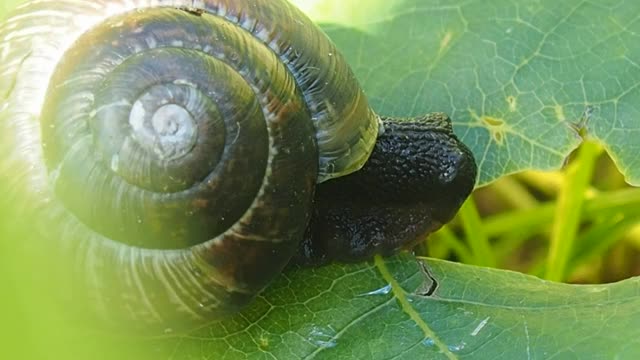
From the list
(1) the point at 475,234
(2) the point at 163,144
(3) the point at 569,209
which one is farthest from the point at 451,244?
(2) the point at 163,144

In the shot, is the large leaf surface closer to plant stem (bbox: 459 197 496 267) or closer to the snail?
the snail

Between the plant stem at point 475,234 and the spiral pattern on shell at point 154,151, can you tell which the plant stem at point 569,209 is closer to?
the plant stem at point 475,234

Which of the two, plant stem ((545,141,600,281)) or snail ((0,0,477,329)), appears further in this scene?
plant stem ((545,141,600,281))

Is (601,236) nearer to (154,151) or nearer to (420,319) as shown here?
(420,319)

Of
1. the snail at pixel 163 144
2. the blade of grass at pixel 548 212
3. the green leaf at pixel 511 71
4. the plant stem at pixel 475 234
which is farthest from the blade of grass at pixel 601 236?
the snail at pixel 163 144

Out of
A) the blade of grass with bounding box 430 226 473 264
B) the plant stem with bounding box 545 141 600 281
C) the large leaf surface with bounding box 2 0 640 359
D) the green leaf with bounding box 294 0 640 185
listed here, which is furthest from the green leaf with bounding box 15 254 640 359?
the plant stem with bounding box 545 141 600 281
